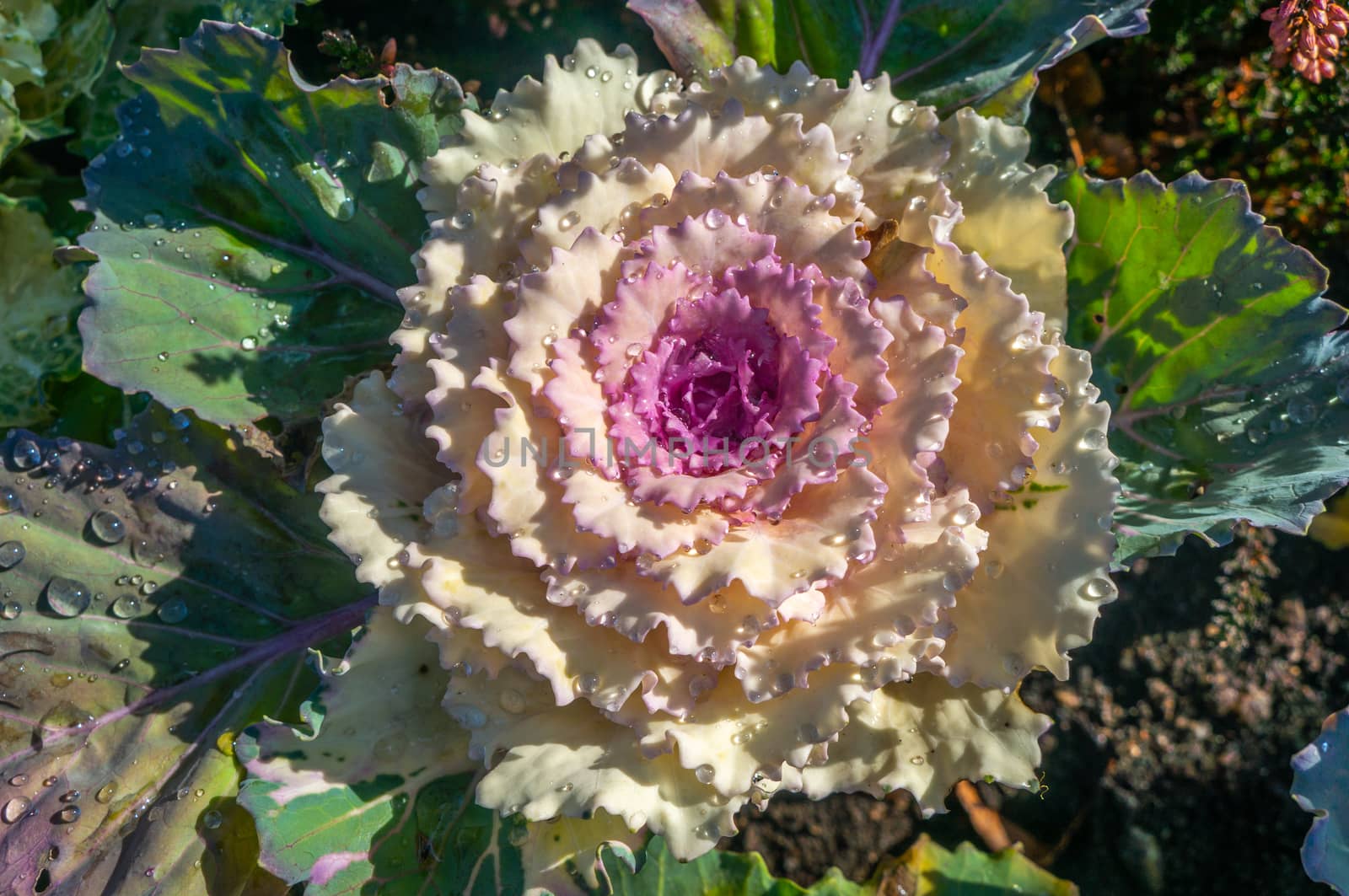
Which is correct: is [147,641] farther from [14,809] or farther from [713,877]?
[713,877]

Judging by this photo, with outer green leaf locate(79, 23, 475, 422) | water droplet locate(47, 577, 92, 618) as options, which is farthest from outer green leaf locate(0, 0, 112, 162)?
water droplet locate(47, 577, 92, 618)

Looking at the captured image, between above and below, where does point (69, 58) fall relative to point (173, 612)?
above

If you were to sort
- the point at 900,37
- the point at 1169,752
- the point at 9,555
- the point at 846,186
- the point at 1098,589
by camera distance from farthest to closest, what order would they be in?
1. the point at 1169,752
2. the point at 900,37
3. the point at 9,555
4. the point at 846,186
5. the point at 1098,589

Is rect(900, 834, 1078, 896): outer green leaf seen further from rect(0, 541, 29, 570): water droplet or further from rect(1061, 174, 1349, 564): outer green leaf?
rect(0, 541, 29, 570): water droplet

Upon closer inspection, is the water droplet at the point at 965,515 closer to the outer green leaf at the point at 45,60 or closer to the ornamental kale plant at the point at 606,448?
the ornamental kale plant at the point at 606,448

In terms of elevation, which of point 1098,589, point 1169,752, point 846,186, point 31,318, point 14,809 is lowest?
point 1169,752

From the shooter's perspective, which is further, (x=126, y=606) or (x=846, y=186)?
(x=126, y=606)

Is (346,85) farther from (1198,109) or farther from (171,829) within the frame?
(1198,109)

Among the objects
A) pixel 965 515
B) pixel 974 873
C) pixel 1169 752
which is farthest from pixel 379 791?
pixel 1169 752
